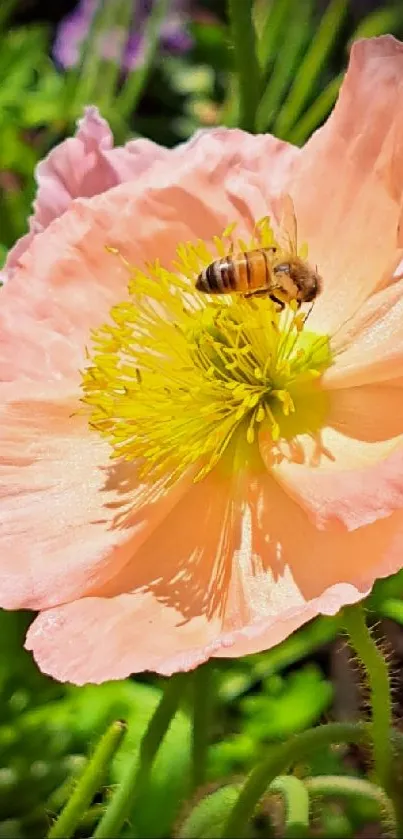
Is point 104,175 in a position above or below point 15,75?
below

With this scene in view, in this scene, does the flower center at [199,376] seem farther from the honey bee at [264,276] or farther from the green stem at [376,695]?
the green stem at [376,695]

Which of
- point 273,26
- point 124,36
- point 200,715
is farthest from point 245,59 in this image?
point 124,36

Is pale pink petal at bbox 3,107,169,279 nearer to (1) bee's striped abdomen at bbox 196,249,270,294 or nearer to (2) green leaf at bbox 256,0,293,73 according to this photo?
(1) bee's striped abdomen at bbox 196,249,270,294

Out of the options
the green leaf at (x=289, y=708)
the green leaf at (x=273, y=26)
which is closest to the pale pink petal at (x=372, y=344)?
the green leaf at (x=289, y=708)

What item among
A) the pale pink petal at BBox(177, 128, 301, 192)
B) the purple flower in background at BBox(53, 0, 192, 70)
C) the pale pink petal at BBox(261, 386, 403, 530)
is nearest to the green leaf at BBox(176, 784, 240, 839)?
the pale pink petal at BBox(261, 386, 403, 530)

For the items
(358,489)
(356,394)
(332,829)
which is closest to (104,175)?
(356,394)

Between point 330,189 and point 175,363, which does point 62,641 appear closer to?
point 175,363
